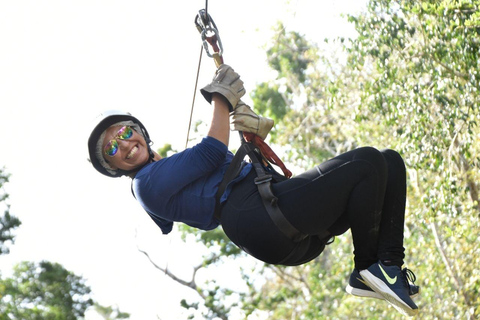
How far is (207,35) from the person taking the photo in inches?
128

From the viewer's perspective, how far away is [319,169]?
2727mm

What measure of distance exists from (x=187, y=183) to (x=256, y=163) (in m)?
0.28

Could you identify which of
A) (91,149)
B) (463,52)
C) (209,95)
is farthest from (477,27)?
(91,149)

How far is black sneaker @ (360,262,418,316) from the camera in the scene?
8.77ft

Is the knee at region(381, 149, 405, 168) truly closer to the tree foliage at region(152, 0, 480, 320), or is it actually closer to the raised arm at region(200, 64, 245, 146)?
the raised arm at region(200, 64, 245, 146)

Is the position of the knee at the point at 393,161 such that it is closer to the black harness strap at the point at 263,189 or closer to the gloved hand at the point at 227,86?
the black harness strap at the point at 263,189

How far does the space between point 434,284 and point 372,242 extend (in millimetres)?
5530

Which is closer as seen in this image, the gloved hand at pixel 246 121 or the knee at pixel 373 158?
the knee at pixel 373 158

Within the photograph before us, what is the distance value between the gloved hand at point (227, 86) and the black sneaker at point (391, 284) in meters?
0.85

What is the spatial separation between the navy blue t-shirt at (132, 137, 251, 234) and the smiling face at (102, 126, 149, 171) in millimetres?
110

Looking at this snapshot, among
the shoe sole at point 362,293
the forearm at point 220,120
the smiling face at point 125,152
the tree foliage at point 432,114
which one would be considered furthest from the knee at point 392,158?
the tree foliage at point 432,114

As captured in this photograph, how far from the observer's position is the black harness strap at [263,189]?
268cm

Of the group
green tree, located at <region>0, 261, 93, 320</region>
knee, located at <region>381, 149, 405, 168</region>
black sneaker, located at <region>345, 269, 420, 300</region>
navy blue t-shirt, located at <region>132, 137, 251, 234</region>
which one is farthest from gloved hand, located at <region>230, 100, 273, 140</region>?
green tree, located at <region>0, 261, 93, 320</region>

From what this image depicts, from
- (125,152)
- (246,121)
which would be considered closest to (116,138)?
(125,152)
